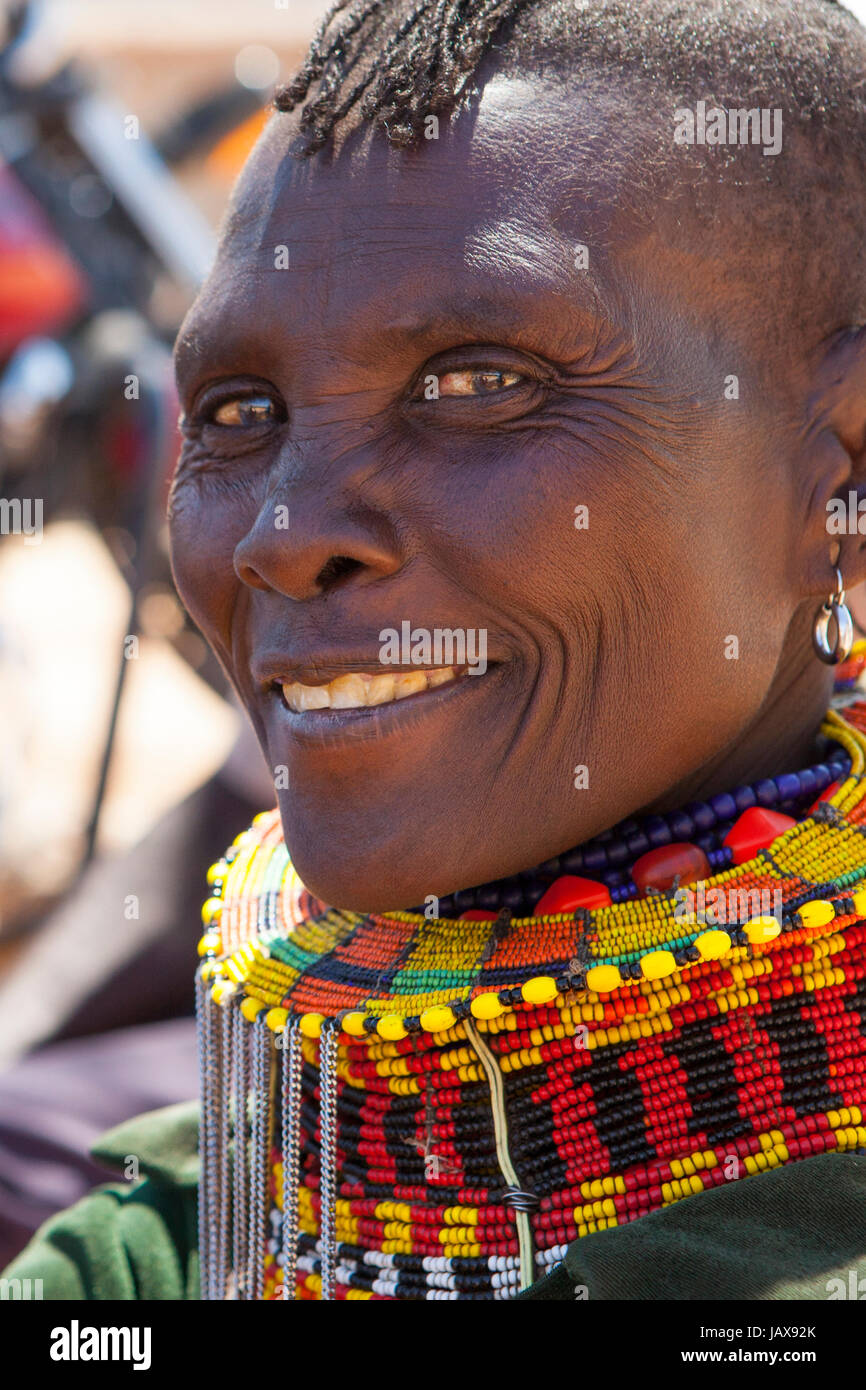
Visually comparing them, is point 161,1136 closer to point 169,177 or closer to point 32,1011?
point 32,1011

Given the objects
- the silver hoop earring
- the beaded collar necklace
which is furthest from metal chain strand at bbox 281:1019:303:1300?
the silver hoop earring

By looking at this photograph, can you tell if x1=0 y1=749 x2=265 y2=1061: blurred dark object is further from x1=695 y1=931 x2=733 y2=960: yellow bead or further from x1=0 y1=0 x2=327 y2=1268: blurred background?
x1=695 y1=931 x2=733 y2=960: yellow bead

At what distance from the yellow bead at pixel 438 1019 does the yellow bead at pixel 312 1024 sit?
149mm

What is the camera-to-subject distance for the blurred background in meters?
3.28

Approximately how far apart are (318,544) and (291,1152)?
2.47ft

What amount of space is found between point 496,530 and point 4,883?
494 cm

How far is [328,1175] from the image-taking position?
173 cm

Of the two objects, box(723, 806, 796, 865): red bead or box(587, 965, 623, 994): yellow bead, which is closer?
box(587, 965, 623, 994): yellow bead

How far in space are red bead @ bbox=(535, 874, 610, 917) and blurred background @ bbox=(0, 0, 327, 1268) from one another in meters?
1.52

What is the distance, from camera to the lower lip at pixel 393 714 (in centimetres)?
162

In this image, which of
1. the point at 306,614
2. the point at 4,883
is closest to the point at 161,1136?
the point at 306,614

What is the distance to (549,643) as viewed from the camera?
5.26 feet

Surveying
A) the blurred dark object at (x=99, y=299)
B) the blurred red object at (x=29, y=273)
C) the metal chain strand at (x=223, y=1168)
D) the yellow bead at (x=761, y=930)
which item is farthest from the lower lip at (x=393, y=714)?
the blurred red object at (x=29, y=273)

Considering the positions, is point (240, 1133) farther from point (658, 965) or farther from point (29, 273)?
point (29, 273)
